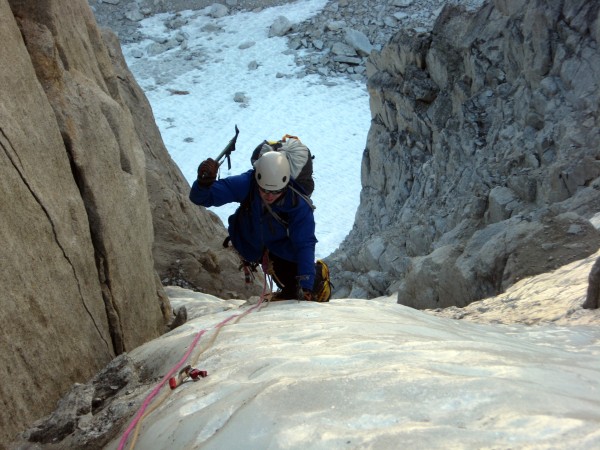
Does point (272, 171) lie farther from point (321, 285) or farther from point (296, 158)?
point (321, 285)

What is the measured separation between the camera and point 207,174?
5637 millimetres

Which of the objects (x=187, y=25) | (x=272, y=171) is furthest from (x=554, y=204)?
(x=187, y=25)

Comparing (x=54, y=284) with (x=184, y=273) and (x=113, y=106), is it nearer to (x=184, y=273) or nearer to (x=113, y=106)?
(x=113, y=106)

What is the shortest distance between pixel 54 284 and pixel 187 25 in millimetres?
43560

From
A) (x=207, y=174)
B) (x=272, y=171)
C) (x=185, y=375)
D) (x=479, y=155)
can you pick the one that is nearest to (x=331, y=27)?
(x=479, y=155)

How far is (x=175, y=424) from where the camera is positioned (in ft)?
10.4

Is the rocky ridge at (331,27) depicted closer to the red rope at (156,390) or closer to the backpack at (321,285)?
the backpack at (321,285)

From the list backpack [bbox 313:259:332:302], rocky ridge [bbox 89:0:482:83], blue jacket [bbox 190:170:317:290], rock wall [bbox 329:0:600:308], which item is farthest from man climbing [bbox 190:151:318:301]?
rocky ridge [bbox 89:0:482:83]

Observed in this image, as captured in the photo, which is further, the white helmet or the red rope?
the white helmet

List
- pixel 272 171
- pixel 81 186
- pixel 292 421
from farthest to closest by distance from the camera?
Answer: 1. pixel 272 171
2. pixel 81 186
3. pixel 292 421

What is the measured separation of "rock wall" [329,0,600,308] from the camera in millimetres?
9234

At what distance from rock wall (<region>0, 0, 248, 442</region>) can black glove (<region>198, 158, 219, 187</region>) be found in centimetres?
71

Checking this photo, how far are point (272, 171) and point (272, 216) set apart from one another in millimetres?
653

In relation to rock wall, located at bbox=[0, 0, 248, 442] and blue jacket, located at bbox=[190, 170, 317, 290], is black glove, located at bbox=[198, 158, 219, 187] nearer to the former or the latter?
blue jacket, located at bbox=[190, 170, 317, 290]
